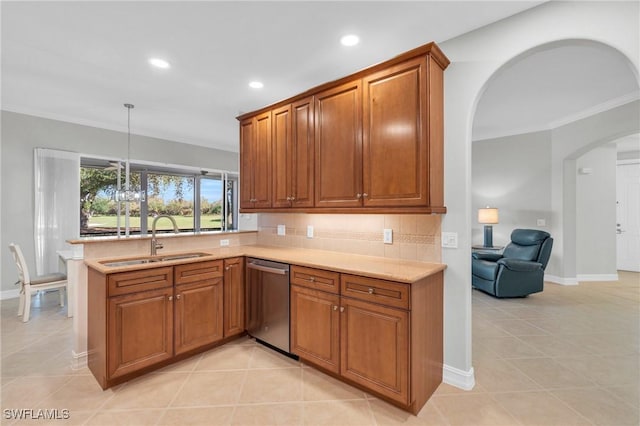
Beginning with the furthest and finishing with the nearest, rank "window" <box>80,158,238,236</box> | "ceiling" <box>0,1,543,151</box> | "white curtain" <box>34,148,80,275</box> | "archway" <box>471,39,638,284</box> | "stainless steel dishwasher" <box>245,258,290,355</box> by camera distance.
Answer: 1. "window" <box>80,158,238,236</box>
2. "white curtain" <box>34,148,80,275</box>
3. "archway" <box>471,39,638,284</box>
4. "stainless steel dishwasher" <box>245,258,290,355</box>
5. "ceiling" <box>0,1,543,151</box>

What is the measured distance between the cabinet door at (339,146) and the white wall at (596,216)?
541 cm

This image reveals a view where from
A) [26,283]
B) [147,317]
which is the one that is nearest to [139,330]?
[147,317]

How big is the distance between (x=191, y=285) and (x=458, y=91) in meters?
2.72

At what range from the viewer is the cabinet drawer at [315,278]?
223cm

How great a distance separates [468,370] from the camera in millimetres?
2221

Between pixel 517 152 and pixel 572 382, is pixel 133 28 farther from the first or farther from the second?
pixel 517 152

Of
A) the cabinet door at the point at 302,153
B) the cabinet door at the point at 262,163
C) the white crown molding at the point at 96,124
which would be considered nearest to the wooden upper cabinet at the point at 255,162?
the cabinet door at the point at 262,163

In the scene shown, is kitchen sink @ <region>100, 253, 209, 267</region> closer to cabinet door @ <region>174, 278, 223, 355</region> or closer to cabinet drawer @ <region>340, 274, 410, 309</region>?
cabinet door @ <region>174, 278, 223, 355</region>

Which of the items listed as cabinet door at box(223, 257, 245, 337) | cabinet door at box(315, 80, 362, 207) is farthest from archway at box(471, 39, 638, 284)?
cabinet door at box(223, 257, 245, 337)

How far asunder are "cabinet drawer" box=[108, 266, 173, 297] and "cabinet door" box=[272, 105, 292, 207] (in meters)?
1.23

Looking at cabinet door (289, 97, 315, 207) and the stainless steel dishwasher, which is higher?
cabinet door (289, 97, 315, 207)

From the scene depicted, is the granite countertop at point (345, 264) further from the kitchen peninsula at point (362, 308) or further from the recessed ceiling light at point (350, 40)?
the recessed ceiling light at point (350, 40)

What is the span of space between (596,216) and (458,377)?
5464 millimetres

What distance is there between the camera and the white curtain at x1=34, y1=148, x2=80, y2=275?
4.39 meters
